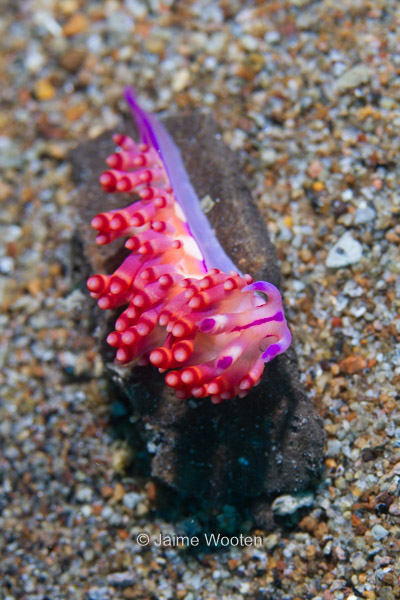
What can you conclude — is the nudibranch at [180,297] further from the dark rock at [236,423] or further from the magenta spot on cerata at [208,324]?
the dark rock at [236,423]

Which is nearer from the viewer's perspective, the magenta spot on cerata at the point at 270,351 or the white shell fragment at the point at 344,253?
the magenta spot on cerata at the point at 270,351

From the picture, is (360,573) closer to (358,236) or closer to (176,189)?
(358,236)

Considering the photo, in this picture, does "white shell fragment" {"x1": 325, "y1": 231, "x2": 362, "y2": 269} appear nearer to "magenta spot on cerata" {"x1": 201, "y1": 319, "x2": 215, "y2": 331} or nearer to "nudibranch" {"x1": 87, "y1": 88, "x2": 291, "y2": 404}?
"nudibranch" {"x1": 87, "y1": 88, "x2": 291, "y2": 404}

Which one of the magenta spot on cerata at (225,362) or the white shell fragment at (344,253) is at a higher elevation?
the magenta spot on cerata at (225,362)

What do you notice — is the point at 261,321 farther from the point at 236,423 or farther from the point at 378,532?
the point at 378,532

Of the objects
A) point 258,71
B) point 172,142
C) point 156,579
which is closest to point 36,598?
point 156,579

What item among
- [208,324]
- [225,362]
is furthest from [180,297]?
[225,362]

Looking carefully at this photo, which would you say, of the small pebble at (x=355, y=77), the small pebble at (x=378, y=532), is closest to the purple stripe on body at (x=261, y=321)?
the small pebble at (x=378, y=532)
